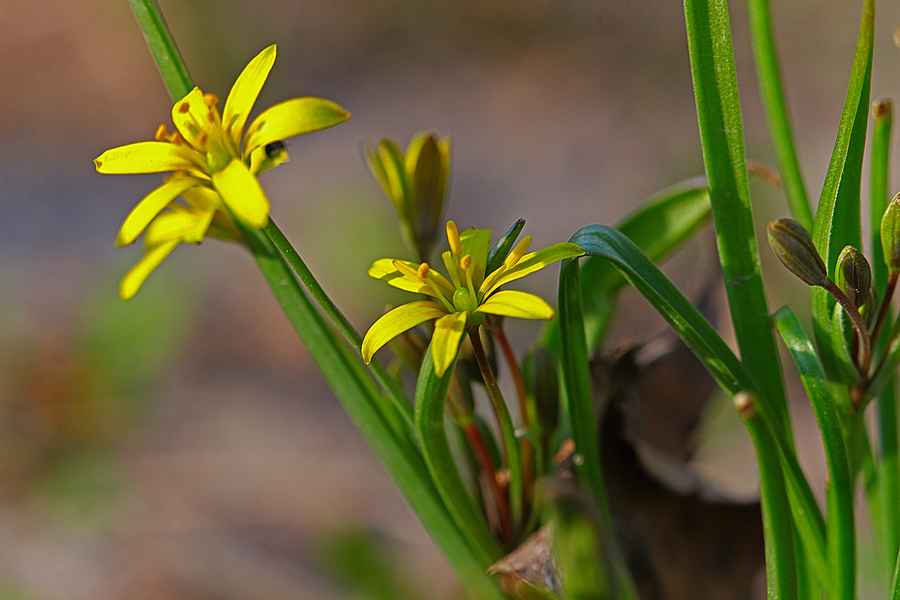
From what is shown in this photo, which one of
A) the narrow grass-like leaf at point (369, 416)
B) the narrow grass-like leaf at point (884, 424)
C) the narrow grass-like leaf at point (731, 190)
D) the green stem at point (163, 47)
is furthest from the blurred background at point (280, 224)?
the green stem at point (163, 47)

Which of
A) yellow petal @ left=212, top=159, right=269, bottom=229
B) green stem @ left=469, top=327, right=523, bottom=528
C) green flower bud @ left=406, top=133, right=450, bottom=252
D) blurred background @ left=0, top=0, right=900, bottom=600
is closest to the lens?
yellow petal @ left=212, top=159, right=269, bottom=229

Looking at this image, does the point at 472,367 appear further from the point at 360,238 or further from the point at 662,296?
the point at 360,238

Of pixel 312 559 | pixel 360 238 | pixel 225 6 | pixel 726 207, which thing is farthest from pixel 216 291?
pixel 726 207

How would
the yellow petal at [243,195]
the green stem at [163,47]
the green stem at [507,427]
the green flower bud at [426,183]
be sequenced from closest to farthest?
the yellow petal at [243,195], the green stem at [507,427], the green stem at [163,47], the green flower bud at [426,183]

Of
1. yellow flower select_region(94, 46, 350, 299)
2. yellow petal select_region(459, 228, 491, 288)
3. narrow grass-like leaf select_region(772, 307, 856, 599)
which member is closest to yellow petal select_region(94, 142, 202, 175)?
yellow flower select_region(94, 46, 350, 299)

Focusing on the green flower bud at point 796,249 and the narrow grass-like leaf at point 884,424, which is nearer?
the green flower bud at point 796,249

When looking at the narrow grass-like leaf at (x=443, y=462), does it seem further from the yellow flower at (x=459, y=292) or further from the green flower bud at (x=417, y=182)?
the green flower bud at (x=417, y=182)

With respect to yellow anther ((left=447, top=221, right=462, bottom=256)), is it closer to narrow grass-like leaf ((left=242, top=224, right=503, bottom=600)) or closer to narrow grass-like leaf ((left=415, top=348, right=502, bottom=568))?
narrow grass-like leaf ((left=415, top=348, right=502, bottom=568))
